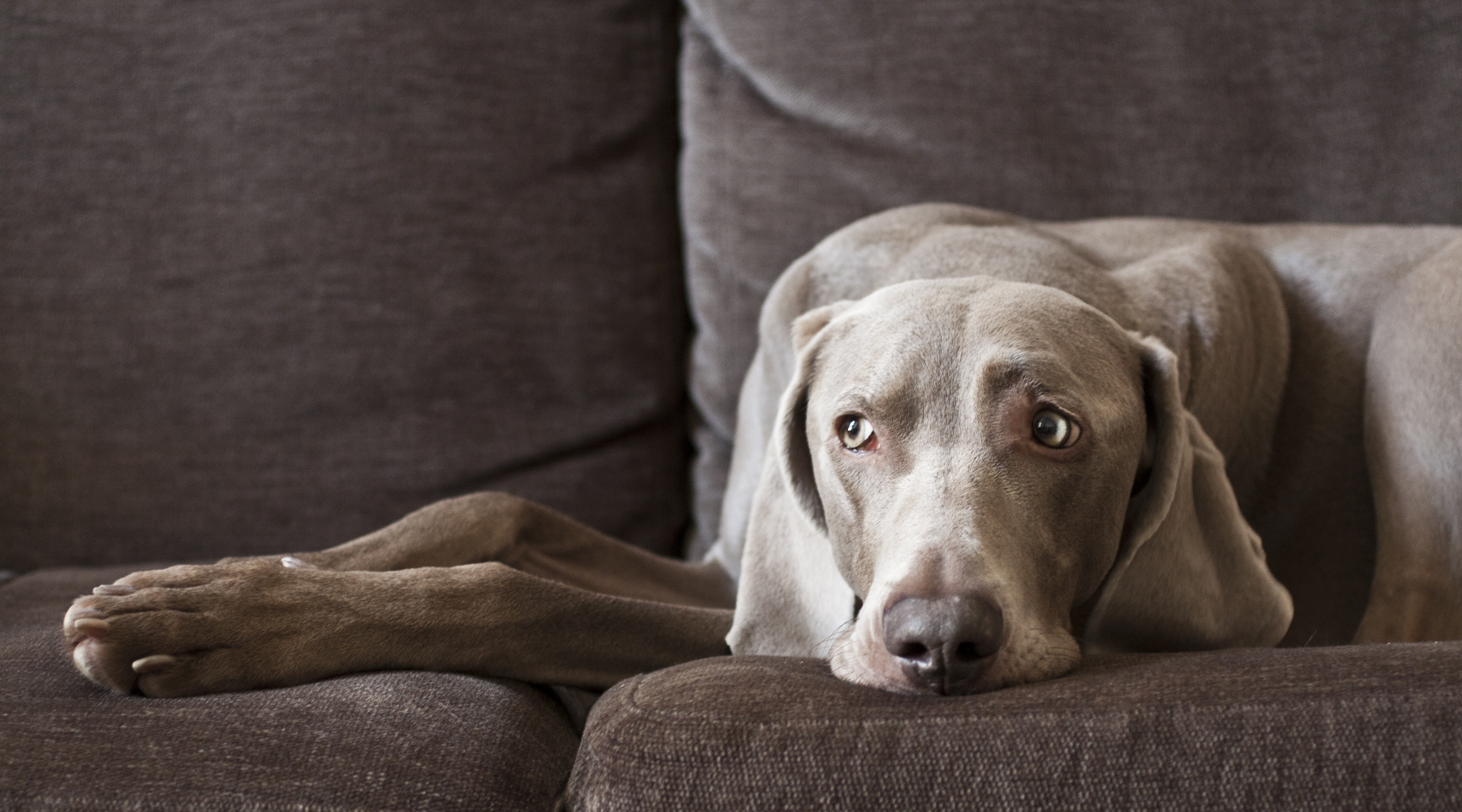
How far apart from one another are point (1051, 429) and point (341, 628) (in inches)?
34.6

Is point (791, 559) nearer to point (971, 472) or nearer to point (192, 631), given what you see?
point (971, 472)

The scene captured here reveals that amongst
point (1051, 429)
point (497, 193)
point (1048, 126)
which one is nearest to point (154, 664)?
point (1051, 429)

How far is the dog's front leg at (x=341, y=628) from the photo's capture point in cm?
123

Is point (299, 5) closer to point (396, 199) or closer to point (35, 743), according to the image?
point (396, 199)

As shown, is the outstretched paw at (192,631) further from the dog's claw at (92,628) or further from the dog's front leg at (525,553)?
the dog's front leg at (525,553)

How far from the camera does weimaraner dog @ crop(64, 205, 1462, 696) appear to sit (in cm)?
123

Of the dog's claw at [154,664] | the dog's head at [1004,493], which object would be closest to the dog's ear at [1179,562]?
the dog's head at [1004,493]

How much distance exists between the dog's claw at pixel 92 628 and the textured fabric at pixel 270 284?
42.3 inches

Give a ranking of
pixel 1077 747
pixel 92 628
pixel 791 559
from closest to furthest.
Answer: pixel 1077 747 → pixel 92 628 → pixel 791 559

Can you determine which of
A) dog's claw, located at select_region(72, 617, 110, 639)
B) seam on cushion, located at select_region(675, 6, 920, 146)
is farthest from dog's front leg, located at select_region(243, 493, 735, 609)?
seam on cushion, located at select_region(675, 6, 920, 146)

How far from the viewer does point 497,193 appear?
2344 mm

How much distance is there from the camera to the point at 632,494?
2.38 metres

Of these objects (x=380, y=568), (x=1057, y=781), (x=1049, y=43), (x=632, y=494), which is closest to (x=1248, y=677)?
(x=1057, y=781)

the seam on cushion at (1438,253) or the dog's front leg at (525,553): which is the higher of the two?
the seam on cushion at (1438,253)
